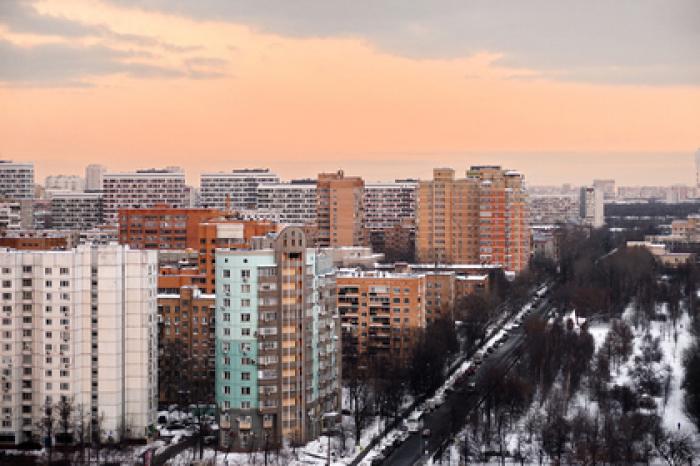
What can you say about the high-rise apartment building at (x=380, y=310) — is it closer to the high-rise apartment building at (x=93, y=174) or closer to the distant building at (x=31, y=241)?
the distant building at (x=31, y=241)

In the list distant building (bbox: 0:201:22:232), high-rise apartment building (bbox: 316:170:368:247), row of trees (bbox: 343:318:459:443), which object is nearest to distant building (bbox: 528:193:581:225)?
high-rise apartment building (bbox: 316:170:368:247)

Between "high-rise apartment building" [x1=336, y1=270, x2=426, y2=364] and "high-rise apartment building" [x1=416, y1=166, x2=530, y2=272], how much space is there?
1603 centimetres

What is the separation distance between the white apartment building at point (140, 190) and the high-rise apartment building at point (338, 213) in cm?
872

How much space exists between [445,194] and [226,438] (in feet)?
86.8

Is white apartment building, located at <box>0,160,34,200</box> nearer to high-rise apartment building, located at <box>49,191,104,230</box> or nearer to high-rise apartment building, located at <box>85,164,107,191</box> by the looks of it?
high-rise apartment building, located at <box>49,191,104,230</box>

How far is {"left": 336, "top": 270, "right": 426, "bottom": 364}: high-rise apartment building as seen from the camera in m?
27.8

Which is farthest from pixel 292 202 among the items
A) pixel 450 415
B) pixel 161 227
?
pixel 450 415

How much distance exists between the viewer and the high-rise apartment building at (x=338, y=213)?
157ft

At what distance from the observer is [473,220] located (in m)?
44.7

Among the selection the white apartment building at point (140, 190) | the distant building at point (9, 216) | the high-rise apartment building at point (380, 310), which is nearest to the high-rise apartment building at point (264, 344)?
the high-rise apartment building at point (380, 310)

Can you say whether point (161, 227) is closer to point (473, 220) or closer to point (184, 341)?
point (184, 341)

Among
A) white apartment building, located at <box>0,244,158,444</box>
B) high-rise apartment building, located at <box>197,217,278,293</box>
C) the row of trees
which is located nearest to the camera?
white apartment building, located at <box>0,244,158,444</box>

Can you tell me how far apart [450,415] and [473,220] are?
76.8 ft

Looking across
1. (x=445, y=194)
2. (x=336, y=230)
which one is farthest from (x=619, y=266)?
(x=336, y=230)
